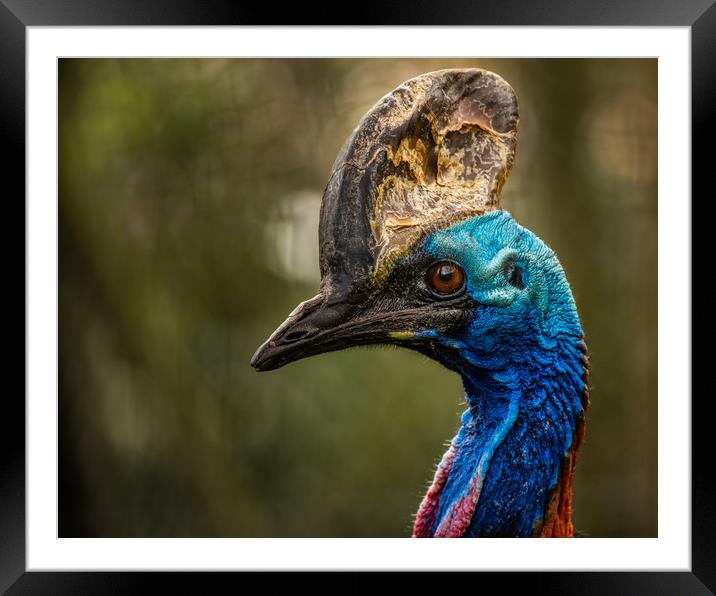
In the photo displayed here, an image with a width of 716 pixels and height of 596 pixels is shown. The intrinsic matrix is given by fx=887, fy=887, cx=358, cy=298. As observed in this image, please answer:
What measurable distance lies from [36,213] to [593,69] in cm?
255

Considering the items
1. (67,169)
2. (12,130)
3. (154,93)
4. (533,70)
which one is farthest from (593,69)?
(12,130)

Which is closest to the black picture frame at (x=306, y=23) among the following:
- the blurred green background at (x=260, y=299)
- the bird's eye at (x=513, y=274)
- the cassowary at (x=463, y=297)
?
the cassowary at (x=463, y=297)

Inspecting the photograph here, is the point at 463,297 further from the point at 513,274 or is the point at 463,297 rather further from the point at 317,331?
the point at 317,331

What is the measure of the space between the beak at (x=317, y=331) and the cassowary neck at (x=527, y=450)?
0.32m

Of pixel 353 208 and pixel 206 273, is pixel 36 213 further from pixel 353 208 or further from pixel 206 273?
pixel 206 273

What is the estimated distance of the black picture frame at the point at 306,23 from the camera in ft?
7.63

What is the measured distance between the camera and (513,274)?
6.46 feet

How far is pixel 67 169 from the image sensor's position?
3.48m

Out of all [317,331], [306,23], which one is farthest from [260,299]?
[317,331]

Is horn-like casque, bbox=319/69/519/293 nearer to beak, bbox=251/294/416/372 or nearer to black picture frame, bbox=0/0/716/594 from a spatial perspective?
beak, bbox=251/294/416/372

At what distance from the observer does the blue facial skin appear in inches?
77.9

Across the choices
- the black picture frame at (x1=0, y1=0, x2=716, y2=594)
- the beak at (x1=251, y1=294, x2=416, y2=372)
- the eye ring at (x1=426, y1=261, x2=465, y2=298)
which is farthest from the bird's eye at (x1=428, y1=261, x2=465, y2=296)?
the black picture frame at (x1=0, y1=0, x2=716, y2=594)

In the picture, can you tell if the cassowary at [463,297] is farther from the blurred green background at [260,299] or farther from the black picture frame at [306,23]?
the blurred green background at [260,299]

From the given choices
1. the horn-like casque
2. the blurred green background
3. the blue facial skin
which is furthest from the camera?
the blurred green background
